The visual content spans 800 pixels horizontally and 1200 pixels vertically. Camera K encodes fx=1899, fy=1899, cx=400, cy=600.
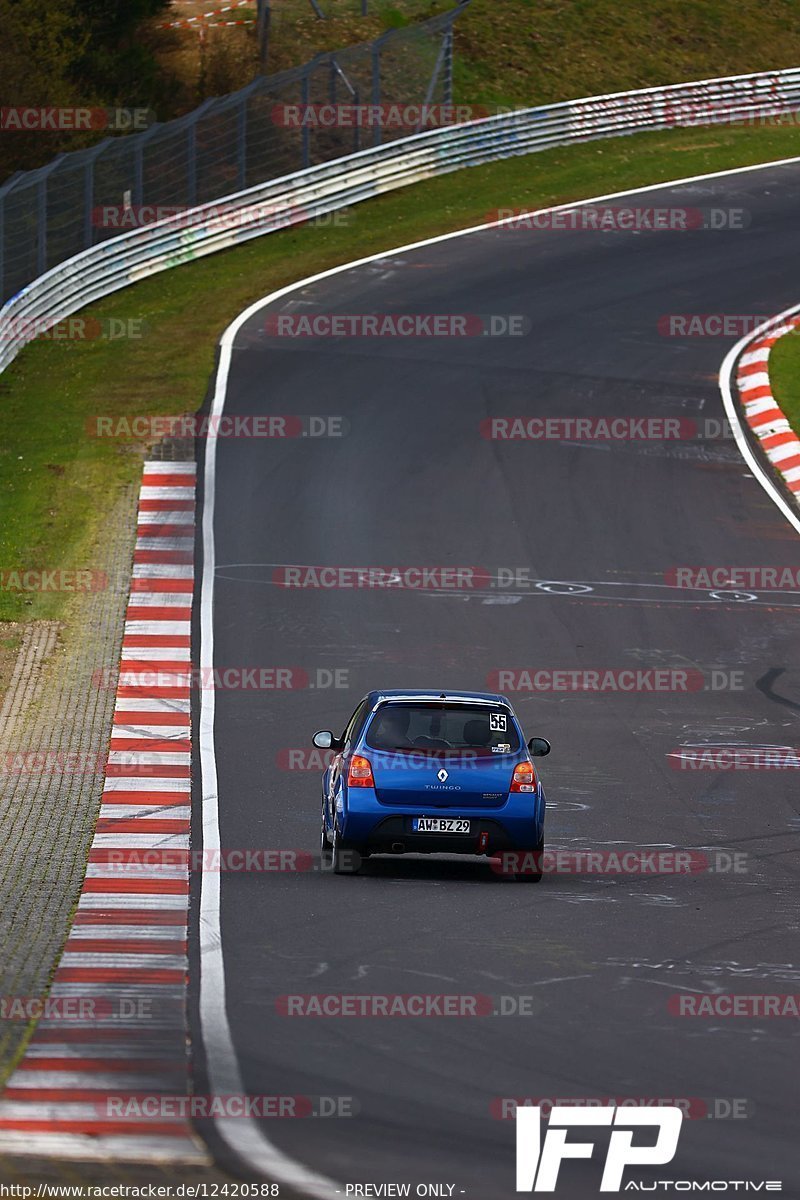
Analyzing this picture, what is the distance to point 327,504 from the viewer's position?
2581 centimetres

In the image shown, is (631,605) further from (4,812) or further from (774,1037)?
(774,1037)

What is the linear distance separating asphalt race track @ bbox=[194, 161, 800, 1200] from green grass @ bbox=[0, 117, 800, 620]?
1249 millimetres

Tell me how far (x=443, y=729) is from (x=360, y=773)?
0.81 meters

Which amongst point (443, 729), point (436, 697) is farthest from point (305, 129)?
point (443, 729)

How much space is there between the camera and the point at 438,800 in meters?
13.7

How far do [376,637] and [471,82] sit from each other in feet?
94.5

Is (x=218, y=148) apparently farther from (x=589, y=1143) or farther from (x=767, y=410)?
(x=589, y=1143)

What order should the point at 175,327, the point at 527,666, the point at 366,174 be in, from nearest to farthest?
the point at 527,666, the point at 175,327, the point at 366,174

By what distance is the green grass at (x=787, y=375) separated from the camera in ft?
97.8

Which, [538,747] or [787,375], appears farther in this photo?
[787,375]

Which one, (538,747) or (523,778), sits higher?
(538,747)

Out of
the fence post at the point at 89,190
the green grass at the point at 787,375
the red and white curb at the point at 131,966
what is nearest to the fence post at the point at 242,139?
the fence post at the point at 89,190

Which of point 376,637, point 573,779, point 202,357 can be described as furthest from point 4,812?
point 202,357

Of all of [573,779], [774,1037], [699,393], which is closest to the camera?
[774,1037]
